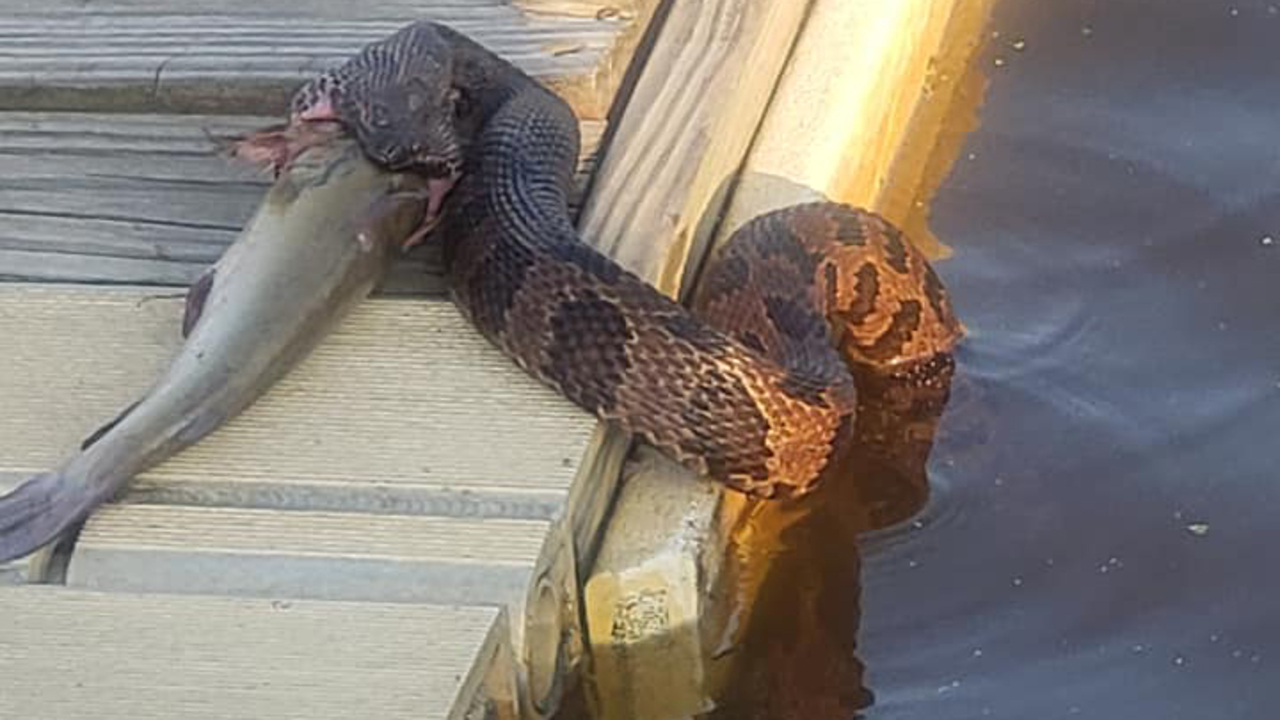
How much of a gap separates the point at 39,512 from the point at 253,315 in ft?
1.51

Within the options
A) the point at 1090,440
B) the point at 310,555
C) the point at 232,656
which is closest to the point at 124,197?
the point at 310,555

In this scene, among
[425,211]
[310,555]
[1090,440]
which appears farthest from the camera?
[1090,440]

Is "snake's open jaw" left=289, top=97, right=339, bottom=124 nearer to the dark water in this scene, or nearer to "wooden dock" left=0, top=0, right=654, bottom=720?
"wooden dock" left=0, top=0, right=654, bottom=720

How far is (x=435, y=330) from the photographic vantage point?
12.6 feet

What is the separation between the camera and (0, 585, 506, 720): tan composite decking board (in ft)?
9.96

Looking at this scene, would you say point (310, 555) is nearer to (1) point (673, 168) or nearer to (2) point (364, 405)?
(2) point (364, 405)

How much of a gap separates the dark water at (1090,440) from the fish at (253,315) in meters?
0.78

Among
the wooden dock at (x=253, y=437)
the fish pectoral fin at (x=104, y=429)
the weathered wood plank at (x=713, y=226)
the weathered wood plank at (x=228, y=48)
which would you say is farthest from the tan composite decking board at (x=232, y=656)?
the weathered wood plank at (x=228, y=48)

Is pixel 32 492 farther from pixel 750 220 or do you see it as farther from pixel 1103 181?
pixel 1103 181

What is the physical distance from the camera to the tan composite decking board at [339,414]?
3457 millimetres

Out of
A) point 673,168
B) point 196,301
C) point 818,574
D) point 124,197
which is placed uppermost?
point 673,168

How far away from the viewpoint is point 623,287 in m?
3.75

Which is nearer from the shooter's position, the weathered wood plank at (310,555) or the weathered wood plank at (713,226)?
A: the weathered wood plank at (310,555)

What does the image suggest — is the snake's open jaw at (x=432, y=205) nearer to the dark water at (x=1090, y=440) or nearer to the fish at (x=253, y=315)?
the fish at (x=253, y=315)
